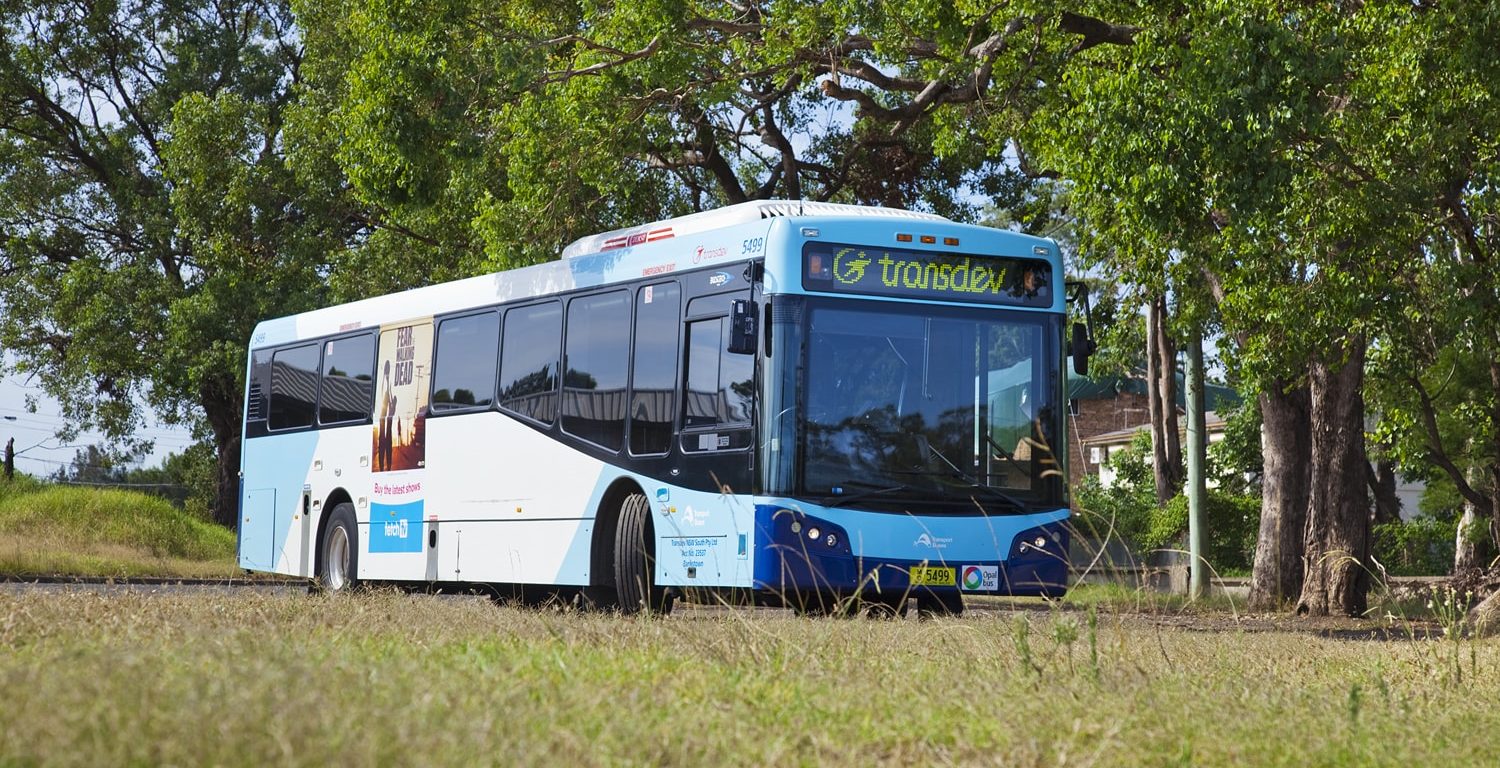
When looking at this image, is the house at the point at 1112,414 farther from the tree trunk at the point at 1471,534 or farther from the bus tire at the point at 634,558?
the bus tire at the point at 634,558

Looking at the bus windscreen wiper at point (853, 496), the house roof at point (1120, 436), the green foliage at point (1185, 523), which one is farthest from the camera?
the house roof at point (1120, 436)

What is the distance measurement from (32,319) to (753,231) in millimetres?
28509

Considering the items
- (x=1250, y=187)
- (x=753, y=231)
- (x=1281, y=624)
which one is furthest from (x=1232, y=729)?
(x=1281, y=624)

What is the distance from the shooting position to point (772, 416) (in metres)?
13.5

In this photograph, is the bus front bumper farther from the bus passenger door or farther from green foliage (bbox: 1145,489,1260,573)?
green foliage (bbox: 1145,489,1260,573)

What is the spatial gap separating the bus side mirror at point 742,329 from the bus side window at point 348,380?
722 cm

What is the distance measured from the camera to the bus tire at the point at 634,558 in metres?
15.0

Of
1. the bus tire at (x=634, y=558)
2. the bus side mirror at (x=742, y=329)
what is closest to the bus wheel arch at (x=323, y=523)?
the bus tire at (x=634, y=558)

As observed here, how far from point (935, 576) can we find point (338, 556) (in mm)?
8959

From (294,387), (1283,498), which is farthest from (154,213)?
Result: (1283,498)

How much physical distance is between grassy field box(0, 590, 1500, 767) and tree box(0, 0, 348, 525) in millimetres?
25226

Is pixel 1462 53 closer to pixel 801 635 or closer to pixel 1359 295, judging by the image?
pixel 1359 295

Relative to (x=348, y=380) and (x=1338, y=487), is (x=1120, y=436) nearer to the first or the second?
(x=1338, y=487)

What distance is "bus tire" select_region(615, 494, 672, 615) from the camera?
15008mm
